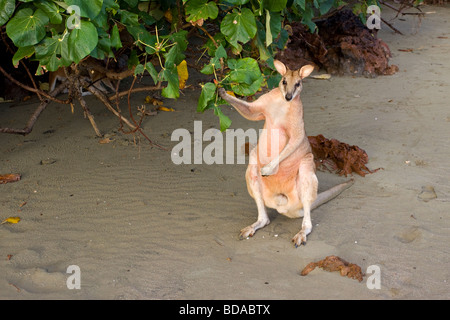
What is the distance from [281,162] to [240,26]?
Answer: 1250mm

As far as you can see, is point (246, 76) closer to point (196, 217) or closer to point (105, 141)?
point (196, 217)

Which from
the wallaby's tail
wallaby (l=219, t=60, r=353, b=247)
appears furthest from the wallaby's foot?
the wallaby's tail

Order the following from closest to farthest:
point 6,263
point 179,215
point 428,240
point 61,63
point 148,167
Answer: point 61,63
point 6,263
point 428,240
point 179,215
point 148,167

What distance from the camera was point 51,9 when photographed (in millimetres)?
3141

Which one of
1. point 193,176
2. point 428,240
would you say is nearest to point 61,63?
point 193,176

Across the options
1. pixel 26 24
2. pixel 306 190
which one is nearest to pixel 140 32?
pixel 26 24

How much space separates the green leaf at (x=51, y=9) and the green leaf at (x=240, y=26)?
1.11 m

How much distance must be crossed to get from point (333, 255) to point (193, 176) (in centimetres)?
200

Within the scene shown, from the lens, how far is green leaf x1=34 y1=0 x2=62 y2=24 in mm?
3127

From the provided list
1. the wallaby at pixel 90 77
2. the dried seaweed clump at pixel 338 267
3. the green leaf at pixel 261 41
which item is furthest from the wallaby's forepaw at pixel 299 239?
the wallaby at pixel 90 77

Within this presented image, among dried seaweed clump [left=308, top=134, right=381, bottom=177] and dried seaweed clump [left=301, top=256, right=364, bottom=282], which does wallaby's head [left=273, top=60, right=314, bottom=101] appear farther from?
dried seaweed clump [left=308, top=134, right=381, bottom=177]

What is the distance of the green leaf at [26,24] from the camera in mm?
3209
